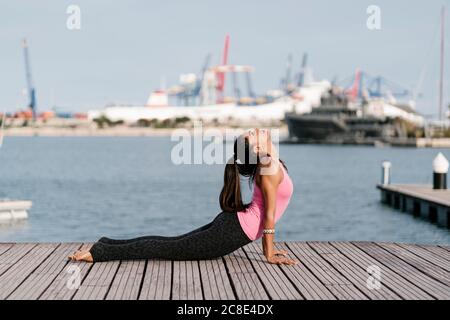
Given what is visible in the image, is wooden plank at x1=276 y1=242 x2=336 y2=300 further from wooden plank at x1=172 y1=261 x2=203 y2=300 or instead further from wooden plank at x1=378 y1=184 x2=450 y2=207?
wooden plank at x1=378 y1=184 x2=450 y2=207

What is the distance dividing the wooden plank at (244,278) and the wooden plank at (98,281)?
2.57 feet

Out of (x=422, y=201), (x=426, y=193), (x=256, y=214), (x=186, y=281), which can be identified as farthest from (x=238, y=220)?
(x=426, y=193)

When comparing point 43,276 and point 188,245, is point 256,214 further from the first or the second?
point 43,276

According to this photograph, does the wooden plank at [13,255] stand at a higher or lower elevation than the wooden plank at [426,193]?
higher

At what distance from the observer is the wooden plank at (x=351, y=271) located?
204 inches

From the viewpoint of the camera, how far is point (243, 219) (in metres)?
6.00

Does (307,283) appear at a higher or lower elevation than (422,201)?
higher

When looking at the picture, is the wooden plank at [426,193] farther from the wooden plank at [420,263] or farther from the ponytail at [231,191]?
the ponytail at [231,191]

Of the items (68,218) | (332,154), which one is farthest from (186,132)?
(68,218)

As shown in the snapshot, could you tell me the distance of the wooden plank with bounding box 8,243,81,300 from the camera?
16.8ft

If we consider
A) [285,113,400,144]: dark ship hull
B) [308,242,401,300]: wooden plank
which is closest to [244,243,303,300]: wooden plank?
[308,242,401,300]: wooden plank

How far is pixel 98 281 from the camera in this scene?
5527 mm

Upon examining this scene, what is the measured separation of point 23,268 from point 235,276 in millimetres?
1488

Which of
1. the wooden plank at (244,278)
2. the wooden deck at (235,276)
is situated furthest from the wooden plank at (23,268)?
the wooden plank at (244,278)
